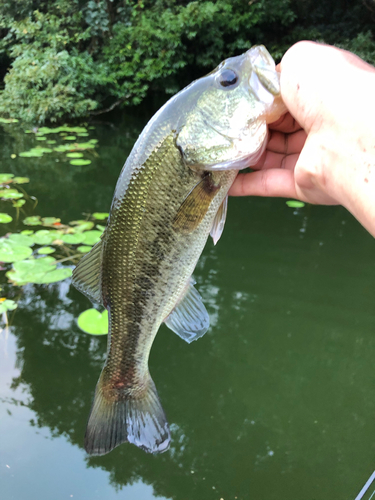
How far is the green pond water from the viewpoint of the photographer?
1979mm

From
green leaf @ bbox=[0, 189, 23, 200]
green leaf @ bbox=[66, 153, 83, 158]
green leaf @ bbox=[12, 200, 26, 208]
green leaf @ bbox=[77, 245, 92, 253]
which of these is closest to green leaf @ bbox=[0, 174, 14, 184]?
green leaf @ bbox=[0, 189, 23, 200]

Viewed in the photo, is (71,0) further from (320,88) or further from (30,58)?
(320,88)

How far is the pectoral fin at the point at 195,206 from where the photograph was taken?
3.99 ft

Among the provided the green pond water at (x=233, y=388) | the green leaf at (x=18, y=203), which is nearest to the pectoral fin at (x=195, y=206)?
the green pond water at (x=233, y=388)

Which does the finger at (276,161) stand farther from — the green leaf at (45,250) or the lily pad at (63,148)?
the lily pad at (63,148)

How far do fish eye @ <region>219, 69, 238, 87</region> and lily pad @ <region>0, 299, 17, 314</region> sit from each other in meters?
2.20

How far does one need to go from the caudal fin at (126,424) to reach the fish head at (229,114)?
87 centimetres

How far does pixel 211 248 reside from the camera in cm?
370

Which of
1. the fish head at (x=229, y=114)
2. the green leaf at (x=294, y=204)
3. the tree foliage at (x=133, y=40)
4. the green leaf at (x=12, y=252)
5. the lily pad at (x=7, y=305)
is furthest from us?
the tree foliage at (x=133, y=40)

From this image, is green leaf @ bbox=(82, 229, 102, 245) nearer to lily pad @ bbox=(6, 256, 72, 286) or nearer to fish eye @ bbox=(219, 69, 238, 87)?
lily pad @ bbox=(6, 256, 72, 286)

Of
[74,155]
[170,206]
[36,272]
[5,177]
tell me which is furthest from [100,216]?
[170,206]

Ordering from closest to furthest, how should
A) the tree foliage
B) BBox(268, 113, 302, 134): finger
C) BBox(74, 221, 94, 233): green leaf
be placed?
1. BBox(268, 113, 302, 134): finger
2. BBox(74, 221, 94, 233): green leaf
3. the tree foliage

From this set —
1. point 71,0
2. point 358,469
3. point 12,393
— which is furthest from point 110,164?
point 71,0

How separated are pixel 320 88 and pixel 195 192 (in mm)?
462
